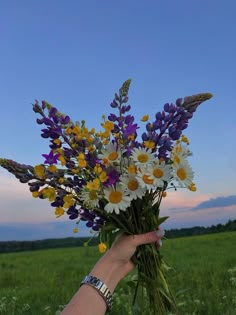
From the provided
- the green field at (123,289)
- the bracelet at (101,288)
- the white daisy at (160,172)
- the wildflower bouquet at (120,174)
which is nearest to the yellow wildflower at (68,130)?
the wildflower bouquet at (120,174)

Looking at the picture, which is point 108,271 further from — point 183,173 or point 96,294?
point 183,173

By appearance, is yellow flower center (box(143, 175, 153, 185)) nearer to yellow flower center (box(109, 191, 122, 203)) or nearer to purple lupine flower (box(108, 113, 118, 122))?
yellow flower center (box(109, 191, 122, 203))

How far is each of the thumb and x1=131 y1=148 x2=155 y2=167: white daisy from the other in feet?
0.94

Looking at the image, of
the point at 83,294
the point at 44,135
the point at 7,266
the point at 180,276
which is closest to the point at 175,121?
the point at 44,135

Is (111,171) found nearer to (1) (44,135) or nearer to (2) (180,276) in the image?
(1) (44,135)

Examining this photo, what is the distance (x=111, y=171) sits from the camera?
2.01 m

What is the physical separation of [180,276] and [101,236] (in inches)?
232

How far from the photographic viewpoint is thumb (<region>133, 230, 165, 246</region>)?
6.53 feet

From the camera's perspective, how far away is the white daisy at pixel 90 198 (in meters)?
2.01

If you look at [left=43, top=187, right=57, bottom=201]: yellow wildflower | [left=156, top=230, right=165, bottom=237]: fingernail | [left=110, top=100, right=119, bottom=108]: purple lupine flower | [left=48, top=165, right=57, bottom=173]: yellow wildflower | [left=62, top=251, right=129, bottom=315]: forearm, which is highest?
[left=110, top=100, right=119, bottom=108]: purple lupine flower

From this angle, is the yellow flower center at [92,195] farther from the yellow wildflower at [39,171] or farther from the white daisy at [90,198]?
the yellow wildflower at [39,171]

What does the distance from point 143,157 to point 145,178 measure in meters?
0.09

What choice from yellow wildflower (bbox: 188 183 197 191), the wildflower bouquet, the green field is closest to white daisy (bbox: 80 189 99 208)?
the wildflower bouquet

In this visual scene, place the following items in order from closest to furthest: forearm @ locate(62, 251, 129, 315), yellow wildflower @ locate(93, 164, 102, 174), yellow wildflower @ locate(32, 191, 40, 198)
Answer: forearm @ locate(62, 251, 129, 315), yellow wildflower @ locate(93, 164, 102, 174), yellow wildflower @ locate(32, 191, 40, 198)
